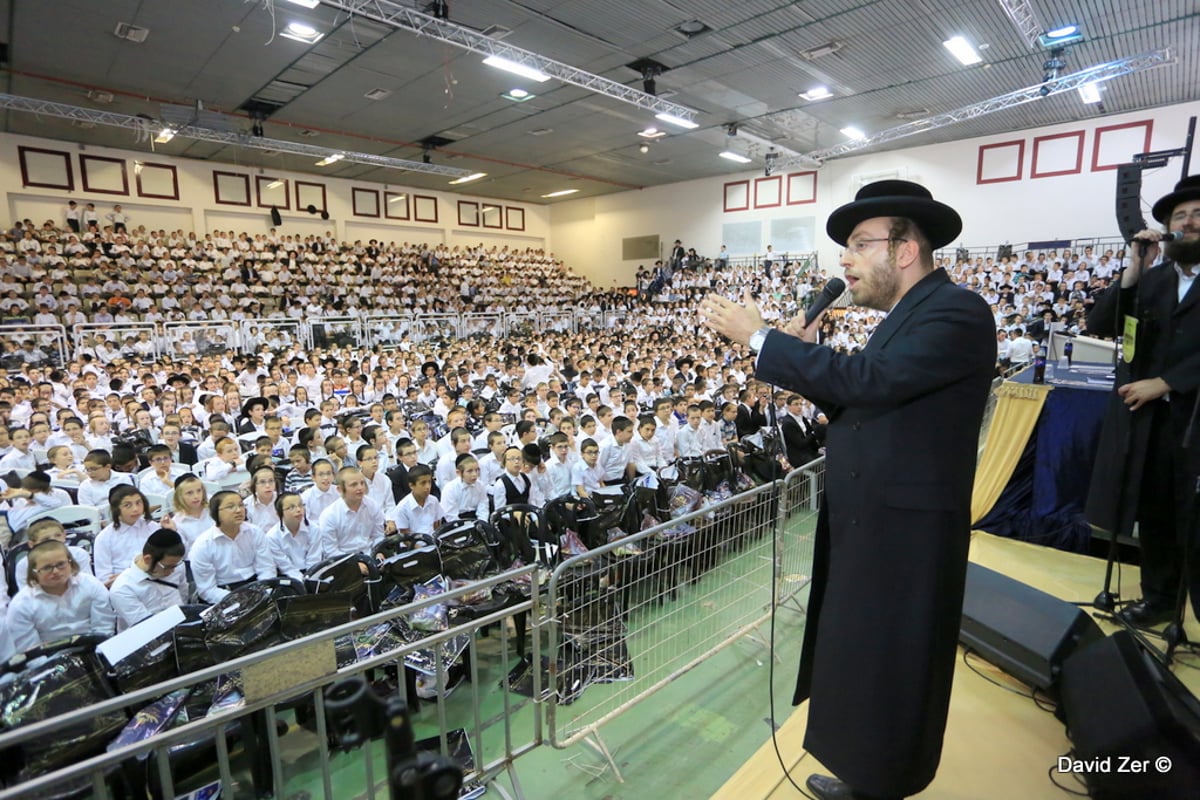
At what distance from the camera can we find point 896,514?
59.9 inches

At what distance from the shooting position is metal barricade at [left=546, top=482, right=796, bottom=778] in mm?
2832

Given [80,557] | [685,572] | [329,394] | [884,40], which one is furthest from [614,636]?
[884,40]

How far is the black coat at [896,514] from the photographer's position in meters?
1.44

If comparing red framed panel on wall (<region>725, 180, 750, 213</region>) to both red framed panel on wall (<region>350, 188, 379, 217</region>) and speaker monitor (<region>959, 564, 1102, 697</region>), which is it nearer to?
red framed panel on wall (<region>350, 188, 379, 217</region>)

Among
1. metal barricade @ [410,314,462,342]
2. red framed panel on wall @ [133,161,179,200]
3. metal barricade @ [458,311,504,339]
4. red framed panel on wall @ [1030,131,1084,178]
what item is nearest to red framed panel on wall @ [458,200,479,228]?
metal barricade @ [458,311,504,339]

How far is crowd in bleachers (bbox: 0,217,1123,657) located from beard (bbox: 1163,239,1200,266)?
2040mm

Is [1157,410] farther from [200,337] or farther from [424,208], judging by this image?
[424,208]

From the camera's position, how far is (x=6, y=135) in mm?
15805

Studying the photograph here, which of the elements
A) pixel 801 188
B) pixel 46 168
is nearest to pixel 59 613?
pixel 46 168

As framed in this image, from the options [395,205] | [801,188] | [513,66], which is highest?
[395,205]

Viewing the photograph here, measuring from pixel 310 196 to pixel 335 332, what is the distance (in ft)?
29.8

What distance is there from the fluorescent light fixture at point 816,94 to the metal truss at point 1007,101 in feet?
10.1

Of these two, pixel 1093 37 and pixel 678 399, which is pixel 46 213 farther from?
pixel 1093 37

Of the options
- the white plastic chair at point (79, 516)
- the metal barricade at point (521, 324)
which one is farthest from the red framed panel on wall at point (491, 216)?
the white plastic chair at point (79, 516)
